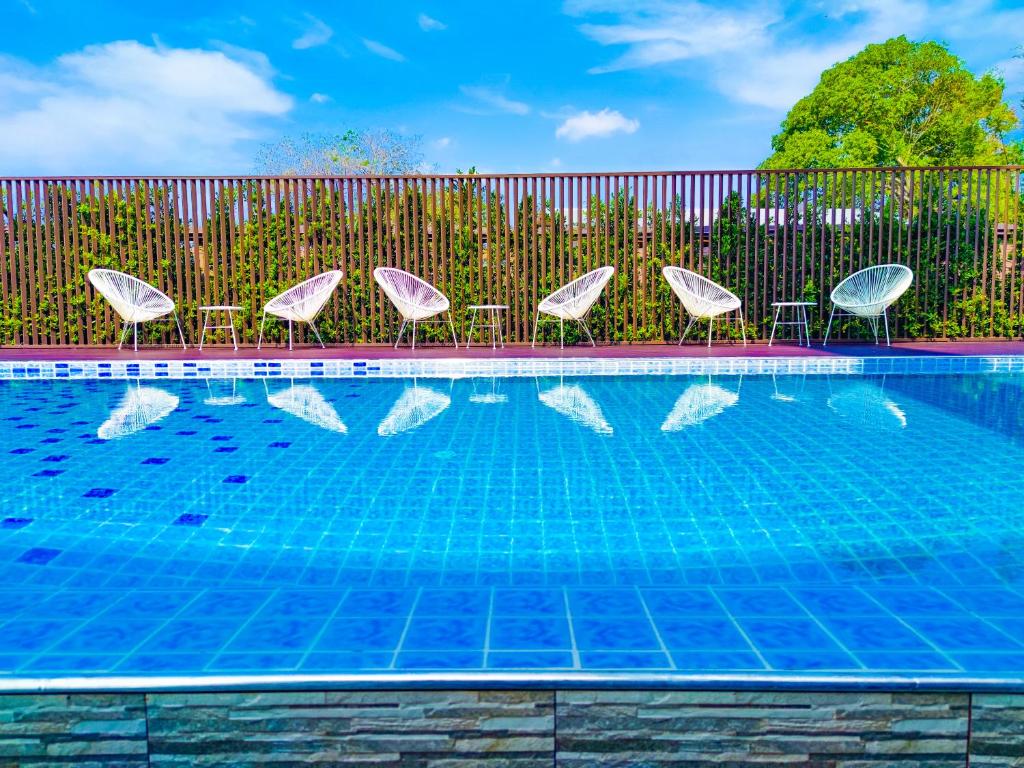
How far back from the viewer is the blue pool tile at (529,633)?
1588 millimetres

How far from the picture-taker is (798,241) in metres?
8.78

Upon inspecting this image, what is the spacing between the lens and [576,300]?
26.7 ft

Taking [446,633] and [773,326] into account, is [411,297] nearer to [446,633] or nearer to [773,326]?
[773,326]

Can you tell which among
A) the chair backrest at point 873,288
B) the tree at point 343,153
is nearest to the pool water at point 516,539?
the chair backrest at point 873,288

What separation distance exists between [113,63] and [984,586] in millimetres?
16508

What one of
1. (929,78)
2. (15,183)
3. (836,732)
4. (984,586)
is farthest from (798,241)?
(929,78)

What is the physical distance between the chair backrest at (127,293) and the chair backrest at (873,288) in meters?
7.19

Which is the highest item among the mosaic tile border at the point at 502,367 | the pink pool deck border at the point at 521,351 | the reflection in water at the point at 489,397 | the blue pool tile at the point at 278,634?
the pink pool deck border at the point at 521,351

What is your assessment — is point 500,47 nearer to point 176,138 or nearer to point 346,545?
point 176,138

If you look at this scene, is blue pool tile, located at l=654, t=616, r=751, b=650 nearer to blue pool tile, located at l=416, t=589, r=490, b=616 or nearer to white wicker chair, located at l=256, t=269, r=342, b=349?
blue pool tile, located at l=416, t=589, r=490, b=616

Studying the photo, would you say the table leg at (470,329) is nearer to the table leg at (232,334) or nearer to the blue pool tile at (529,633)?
the table leg at (232,334)

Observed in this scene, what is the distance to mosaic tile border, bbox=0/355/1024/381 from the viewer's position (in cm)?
699

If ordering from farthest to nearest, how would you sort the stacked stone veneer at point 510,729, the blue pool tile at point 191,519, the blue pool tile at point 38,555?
the blue pool tile at point 191,519
the blue pool tile at point 38,555
the stacked stone veneer at point 510,729

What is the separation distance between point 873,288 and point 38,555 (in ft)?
27.4
